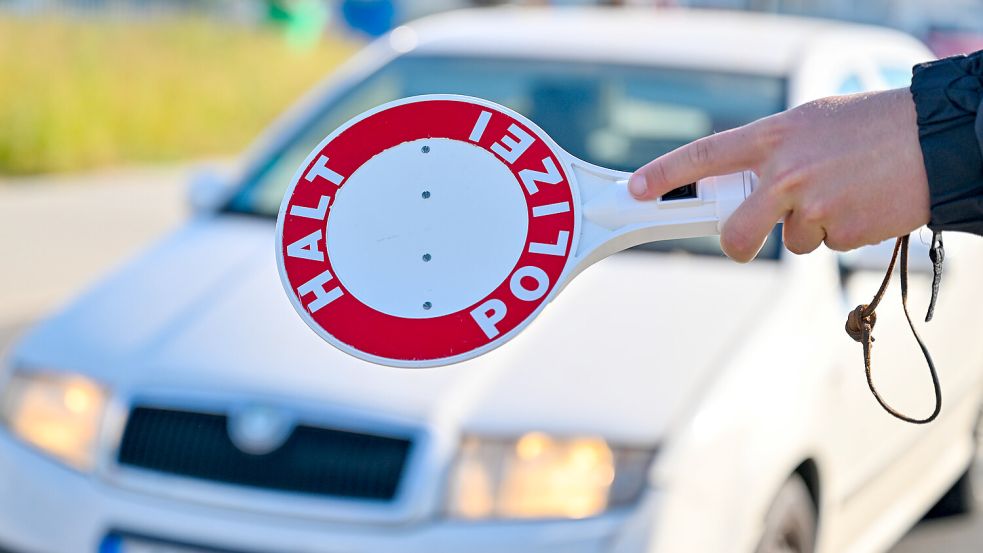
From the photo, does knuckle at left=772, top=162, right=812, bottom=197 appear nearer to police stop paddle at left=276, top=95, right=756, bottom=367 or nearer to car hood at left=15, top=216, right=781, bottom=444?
police stop paddle at left=276, top=95, right=756, bottom=367

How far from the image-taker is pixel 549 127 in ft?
13.1

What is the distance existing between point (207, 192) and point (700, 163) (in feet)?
10.1

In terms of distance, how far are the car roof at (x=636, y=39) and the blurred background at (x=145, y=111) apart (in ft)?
0.28

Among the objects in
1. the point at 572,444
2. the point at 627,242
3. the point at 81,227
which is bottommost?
the point at 627,242

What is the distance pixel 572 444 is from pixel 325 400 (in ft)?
1.79

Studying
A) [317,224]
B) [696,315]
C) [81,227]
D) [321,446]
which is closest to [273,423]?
[321,446]

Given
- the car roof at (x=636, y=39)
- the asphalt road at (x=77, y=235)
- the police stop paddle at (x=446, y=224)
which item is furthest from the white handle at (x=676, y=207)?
the asphalt road at (x=77, y=235)

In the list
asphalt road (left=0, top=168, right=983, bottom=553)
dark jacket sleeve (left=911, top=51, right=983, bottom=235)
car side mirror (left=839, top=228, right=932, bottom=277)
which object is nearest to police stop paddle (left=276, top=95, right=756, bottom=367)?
dark jacket sleeve (left=911, top=51, right=983, bottom=235)

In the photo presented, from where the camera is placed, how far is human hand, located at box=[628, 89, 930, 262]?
129cm

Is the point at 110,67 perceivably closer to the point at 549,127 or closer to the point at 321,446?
the point at 549,127

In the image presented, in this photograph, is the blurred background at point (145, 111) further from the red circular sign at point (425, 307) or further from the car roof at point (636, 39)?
the red circular sign at point (425, 307)

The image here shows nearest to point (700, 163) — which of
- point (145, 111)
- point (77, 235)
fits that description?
point (77, 235)

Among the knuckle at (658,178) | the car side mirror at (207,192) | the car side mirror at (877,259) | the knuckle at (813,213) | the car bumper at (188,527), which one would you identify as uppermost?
the car side mirror at (207,192)

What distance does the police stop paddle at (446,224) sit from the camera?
129 centimetres
